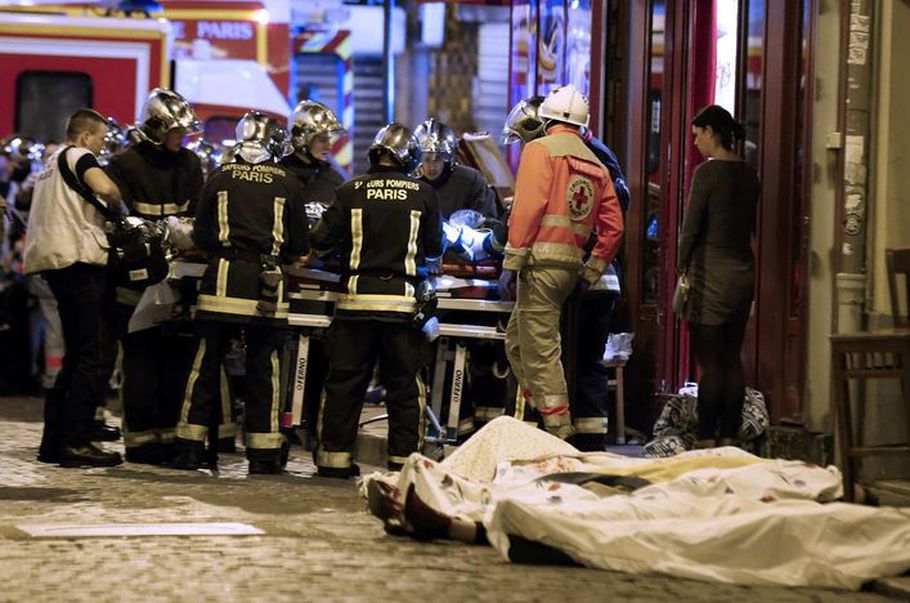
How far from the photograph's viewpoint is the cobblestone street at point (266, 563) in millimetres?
6992

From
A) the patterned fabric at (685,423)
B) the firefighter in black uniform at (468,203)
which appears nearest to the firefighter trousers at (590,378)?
the patterned fabric at (685,423)

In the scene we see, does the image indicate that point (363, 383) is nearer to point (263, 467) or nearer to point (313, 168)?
point (263, 467)

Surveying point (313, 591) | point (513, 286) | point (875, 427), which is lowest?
point (313, 591)

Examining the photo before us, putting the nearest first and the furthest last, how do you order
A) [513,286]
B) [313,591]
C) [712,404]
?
1. [313,591]
2. [712,404]
3. [513,286]

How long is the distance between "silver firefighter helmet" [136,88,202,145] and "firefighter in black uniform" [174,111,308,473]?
520mm

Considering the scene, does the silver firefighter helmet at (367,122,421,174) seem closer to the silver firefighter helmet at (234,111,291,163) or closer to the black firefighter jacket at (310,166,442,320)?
the black firefighter jacket at (310,166,442,320)

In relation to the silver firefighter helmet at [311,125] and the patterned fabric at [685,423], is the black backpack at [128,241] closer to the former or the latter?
the silver firefighter helmet at [311,125]

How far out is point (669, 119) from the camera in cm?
1300

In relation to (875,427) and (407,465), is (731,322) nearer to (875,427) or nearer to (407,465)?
(875,427)

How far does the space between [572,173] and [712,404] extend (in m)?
1.55

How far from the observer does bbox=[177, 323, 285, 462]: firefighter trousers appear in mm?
11148

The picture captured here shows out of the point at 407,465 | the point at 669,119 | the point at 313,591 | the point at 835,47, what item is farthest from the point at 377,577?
the point at 669,119

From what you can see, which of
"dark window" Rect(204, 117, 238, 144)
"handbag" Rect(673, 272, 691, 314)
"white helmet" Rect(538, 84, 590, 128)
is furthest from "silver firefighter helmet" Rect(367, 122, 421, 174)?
"dark window" Rect(204, 117, 238, 144)

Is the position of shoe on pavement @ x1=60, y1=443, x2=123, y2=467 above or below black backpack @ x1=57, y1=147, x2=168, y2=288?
below
